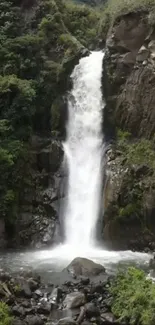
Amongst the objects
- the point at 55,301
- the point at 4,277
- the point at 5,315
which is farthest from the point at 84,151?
the point at 5,315

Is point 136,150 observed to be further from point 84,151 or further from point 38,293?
point 38,293

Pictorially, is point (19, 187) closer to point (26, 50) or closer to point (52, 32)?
point (26, 50)

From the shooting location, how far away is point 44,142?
23.1 metres

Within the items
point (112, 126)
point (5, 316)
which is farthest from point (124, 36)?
point (5, 316)

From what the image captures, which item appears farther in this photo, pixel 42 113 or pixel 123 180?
pixel 42 113

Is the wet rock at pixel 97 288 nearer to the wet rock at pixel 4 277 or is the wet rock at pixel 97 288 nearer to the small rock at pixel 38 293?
the small rock at pixel 38 293

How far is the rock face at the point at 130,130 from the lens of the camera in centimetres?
2039

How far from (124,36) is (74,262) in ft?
44.3

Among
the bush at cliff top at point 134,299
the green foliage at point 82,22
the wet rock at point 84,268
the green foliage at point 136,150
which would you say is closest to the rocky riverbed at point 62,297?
the wet rock at point 84,268

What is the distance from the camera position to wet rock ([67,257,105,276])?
52.5 feet

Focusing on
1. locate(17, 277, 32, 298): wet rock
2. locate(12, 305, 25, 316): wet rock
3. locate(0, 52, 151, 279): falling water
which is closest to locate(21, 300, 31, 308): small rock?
locate(12, 305, 25, 316): wet rock

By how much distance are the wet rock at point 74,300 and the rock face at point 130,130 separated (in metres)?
6.41

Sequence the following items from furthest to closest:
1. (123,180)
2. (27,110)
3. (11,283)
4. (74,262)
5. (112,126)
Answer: (112,126)
(27,110)
(123,180)
(74,262)
(11,283)

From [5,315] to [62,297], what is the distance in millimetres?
2162
